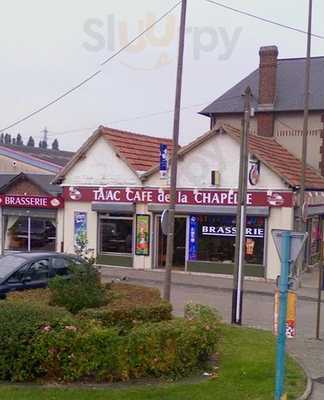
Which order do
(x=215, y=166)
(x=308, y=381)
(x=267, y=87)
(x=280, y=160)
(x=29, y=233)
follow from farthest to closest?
(x=267, y=87) → (x=29, y=233) → (x=280, y=160) → (x=215, y=166) → (x=308, y=381)

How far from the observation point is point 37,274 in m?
14.4

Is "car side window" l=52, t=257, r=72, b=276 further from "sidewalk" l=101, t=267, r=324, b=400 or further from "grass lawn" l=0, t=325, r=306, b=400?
"grass lawn" l=0, t=325, r=306, b=400

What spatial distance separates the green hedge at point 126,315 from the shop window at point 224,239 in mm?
12927

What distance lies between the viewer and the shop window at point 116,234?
83.5 ft

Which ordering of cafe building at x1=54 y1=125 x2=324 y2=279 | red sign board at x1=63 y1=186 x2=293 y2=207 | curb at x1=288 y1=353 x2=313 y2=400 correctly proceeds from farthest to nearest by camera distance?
cafe building at x1=54 y1=125 x2=324 y2=279, red sign board at x1=63 y1=186 x2=293 y2=207, curb at x1=288 y1=353 x2=313 y2=400

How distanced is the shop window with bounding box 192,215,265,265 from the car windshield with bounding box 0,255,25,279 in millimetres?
10492

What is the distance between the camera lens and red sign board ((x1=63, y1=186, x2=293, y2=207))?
73.7 feet

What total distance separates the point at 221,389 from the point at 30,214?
20.6 meters

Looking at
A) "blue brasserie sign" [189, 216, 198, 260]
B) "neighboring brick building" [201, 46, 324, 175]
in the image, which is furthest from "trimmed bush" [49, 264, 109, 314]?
"neighboring brick building" [201, 46, 324, 175]

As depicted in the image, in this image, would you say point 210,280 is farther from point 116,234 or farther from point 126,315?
point 126,315

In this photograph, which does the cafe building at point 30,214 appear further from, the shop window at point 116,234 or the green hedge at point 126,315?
the green hedge at point 126,315

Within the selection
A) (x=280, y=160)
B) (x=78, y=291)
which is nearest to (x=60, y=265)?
(x=78, y=291)

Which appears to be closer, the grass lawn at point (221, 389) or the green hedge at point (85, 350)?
the grass lawn at point (221, 389)

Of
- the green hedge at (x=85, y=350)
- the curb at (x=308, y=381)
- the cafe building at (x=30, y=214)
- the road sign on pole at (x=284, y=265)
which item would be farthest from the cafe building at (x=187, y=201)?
→ the road sign on pole at (x=284, y=265)
